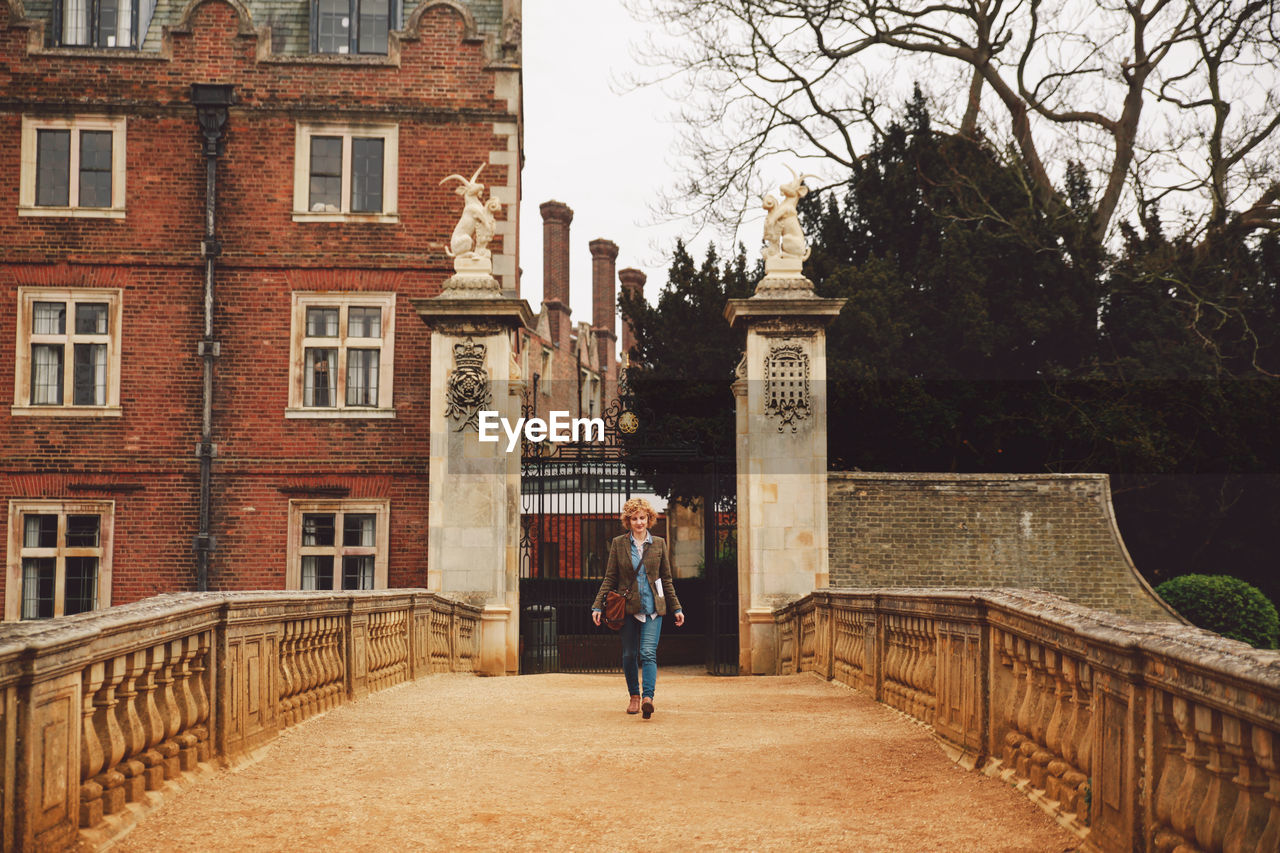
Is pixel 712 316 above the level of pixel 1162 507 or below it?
above

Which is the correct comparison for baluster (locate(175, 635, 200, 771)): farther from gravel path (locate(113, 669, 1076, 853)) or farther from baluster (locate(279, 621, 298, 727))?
baluster (locate(279, 621, 298, 727))

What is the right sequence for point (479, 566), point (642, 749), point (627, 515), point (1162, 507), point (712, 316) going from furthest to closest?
point (712, 316) → point (1162, 507) → point (479, 566) → point (627, 515) → point (642, 749)

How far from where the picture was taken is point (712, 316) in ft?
80.0

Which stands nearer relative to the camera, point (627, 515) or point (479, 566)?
point (627, 515)

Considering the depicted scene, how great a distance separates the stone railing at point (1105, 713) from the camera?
359 centimetres

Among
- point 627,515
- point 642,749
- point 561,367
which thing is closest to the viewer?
point 642,749

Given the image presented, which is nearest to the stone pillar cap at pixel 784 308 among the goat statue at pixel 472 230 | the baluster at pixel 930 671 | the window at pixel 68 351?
the goat statue at pixel 472 230

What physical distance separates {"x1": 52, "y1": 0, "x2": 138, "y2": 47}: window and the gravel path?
1517 centimetres

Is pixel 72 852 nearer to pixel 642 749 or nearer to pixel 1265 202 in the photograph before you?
pixel 642 749

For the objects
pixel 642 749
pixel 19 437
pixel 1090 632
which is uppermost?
pixel 19 437

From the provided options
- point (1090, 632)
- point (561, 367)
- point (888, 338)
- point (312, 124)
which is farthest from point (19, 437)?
point (561, 367)

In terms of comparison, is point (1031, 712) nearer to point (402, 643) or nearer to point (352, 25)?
point (402, 643)

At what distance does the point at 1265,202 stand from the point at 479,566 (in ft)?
53.9

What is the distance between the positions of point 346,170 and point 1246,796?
18.3 metres
